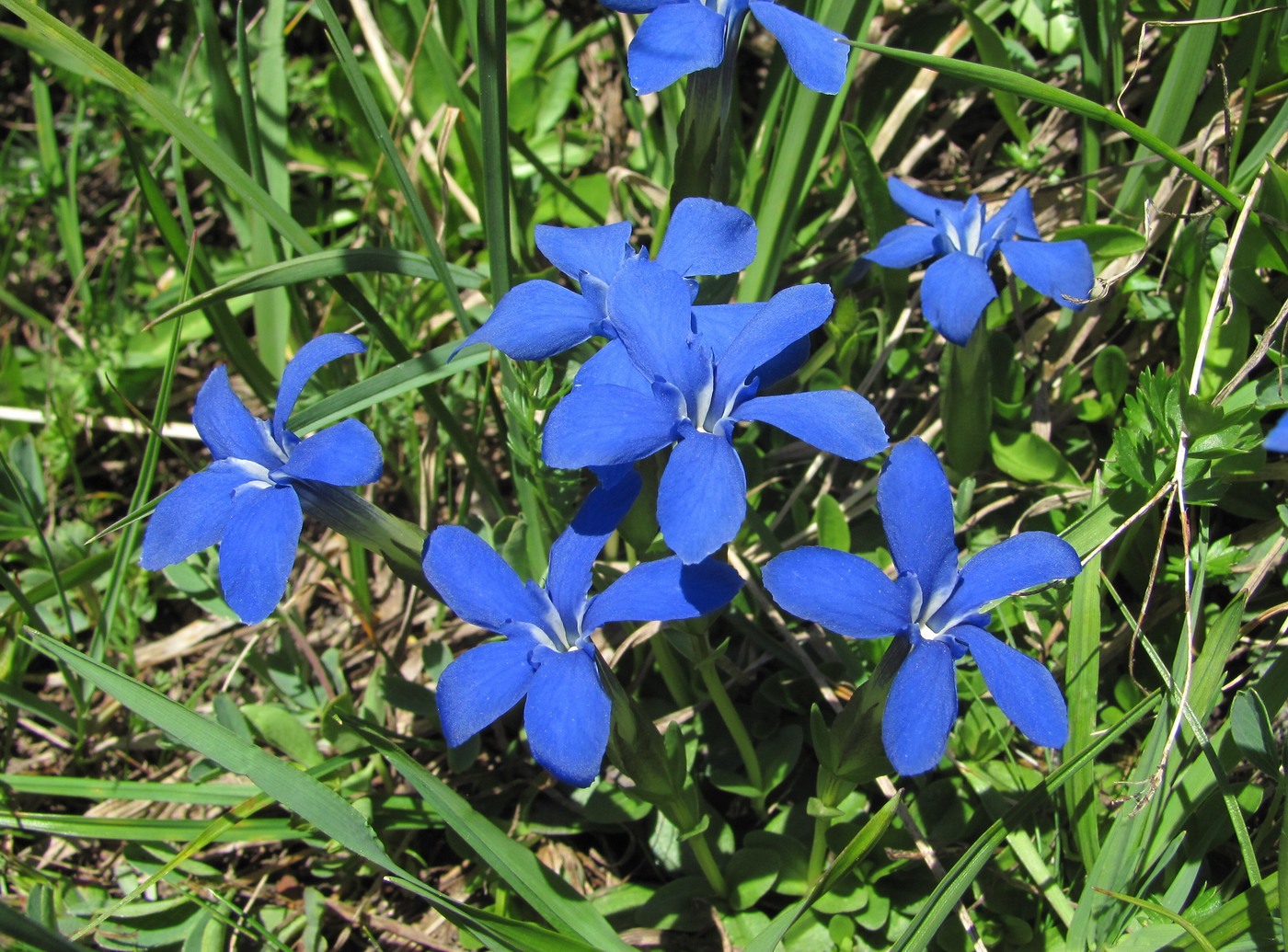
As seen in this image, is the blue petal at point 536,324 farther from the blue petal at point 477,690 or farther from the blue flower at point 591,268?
the blue petal at point 477,690

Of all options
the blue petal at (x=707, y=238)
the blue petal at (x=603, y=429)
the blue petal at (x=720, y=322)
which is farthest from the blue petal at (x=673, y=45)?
the blue petal at (x=603, y=429)

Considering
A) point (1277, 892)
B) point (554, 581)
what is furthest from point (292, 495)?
point (1277, 892)

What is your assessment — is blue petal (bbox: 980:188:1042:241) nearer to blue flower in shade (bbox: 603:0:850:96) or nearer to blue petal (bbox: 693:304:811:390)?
blue flower in shade (bbox: 603:0:850:96)

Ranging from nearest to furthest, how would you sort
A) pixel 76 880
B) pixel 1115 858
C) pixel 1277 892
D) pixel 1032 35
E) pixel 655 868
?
1. pixel 1277 892
2. pixel 1115 858
3. pixel 655 868
4. pixel 76 880
5. pixel 1032 35

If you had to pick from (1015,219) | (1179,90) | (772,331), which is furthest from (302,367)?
(1179,90)

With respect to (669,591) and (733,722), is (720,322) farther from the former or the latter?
(733,722)

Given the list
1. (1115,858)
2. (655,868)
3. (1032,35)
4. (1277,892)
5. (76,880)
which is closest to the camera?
(1277,892)

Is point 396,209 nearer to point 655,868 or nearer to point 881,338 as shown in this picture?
point 881,338
